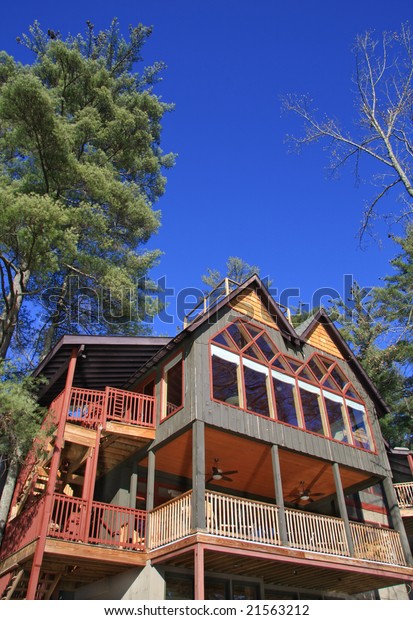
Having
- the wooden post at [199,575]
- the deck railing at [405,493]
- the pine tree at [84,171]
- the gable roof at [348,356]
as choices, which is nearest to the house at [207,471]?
→ the wooden post at [199,575]

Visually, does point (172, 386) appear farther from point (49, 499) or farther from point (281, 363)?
point (49, 499)

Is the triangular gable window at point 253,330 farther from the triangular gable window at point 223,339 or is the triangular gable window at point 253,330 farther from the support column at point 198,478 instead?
the support column at point 198,478

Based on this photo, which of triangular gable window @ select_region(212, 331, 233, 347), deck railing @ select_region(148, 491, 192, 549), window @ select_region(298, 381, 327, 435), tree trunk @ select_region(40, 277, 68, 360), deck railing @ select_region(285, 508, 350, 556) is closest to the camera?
deck railing @ select_region(148, 491, 192, 549)

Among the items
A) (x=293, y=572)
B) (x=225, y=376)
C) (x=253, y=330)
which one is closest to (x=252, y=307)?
(x=253, y=330)

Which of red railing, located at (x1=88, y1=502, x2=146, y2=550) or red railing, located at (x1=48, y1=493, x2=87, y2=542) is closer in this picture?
red railing, located at (x1=48, y1=493, x2=87, y2=542)

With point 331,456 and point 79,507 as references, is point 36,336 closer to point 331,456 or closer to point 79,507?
point 79,507

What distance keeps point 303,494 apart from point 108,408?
717 centimetres

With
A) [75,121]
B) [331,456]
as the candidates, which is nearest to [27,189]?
[75,121]

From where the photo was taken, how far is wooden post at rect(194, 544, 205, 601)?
942 cm

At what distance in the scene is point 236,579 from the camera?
41.6 feet

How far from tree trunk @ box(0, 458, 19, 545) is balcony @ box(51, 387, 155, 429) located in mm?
2193

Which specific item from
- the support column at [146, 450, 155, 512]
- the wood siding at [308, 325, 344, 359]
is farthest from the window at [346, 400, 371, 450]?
the support column at [146, 450, 155, 512]

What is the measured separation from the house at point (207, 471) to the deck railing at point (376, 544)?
4 centimetres

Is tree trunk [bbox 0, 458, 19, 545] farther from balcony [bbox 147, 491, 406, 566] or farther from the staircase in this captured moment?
balcony [bbox 147, 491, 406, 566]
